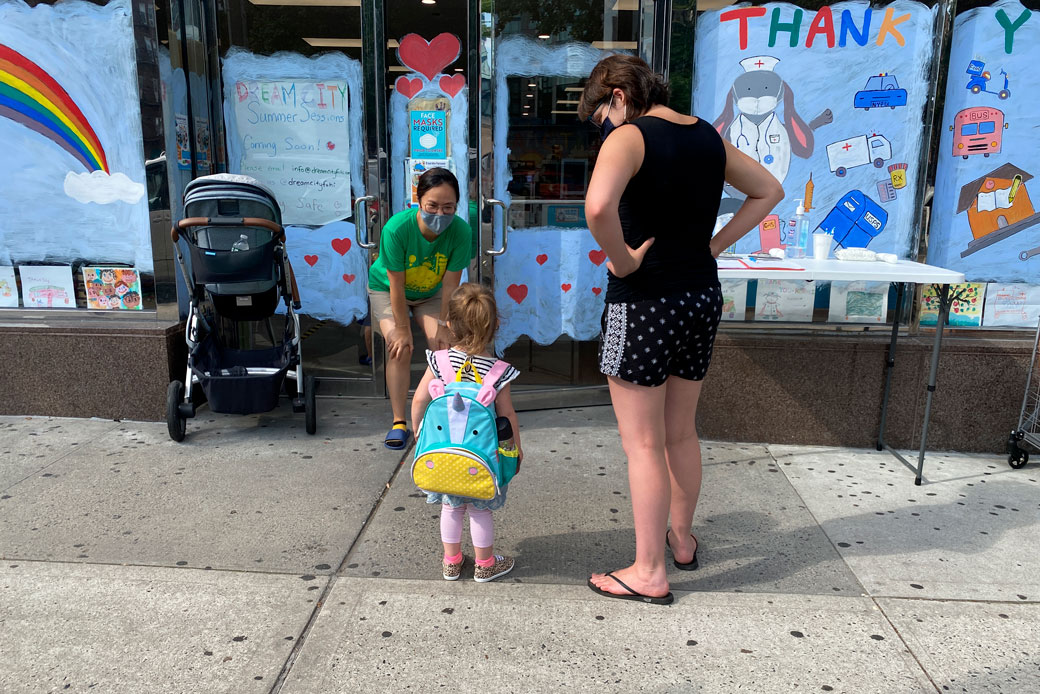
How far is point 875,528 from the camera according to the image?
11.6 ft

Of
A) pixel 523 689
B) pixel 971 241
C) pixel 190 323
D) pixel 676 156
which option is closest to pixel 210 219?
pixel 190 323

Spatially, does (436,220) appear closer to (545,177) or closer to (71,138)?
(545,177)

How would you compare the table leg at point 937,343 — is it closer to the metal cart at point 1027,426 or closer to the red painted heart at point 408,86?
the metal cart at point 1027,426

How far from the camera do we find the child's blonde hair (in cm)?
278

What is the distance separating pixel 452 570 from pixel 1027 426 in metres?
3.40

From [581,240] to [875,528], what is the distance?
2.48 metres

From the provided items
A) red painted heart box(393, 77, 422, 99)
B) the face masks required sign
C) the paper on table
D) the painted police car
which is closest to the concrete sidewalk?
the paper on table

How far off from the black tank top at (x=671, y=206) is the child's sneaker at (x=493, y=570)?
1135 millimetres

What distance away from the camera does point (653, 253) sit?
8.63 ft

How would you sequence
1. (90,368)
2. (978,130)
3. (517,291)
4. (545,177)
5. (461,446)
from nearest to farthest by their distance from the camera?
(461,446), (978,130), (90,368), (545,177), (517,291)

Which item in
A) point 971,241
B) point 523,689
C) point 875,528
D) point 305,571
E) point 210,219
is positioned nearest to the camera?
point 523,689

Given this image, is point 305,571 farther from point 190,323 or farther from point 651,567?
point 190,323

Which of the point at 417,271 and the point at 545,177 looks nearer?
the point at 417,271

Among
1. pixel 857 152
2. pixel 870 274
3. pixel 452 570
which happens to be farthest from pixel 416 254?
pixel 857 152
